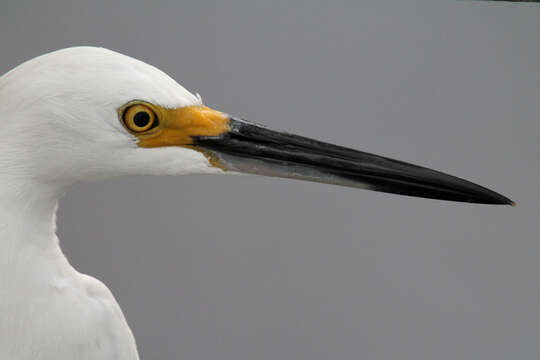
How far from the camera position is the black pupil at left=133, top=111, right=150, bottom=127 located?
2.14 ft

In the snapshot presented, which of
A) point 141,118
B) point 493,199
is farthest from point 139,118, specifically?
point 493,199

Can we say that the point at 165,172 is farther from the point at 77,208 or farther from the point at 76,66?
the point at 77,208

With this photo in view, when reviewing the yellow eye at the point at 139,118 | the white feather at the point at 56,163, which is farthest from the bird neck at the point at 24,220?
the yellow eye at the point at 139,118

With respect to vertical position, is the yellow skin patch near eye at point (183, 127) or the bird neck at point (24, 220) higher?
the yellow skin patch near eye at point (183, 127)

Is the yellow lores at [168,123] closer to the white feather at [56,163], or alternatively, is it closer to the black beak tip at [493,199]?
the white feather at [56,163]

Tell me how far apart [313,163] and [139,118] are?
0.76 ft

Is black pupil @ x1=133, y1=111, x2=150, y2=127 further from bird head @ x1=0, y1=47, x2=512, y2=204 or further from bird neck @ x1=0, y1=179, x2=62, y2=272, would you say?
bird neck @ x1=0, y1=179, x2=62, y2=272

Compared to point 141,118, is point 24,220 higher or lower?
lower

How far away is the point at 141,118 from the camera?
0.66 m

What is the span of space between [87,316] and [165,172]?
0.21 metres

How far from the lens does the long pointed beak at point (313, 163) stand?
2.41 feet

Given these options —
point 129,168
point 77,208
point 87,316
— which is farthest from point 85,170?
point 77,208

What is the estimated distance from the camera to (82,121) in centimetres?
63

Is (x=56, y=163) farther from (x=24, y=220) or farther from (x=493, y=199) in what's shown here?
(x=493, y=199)
